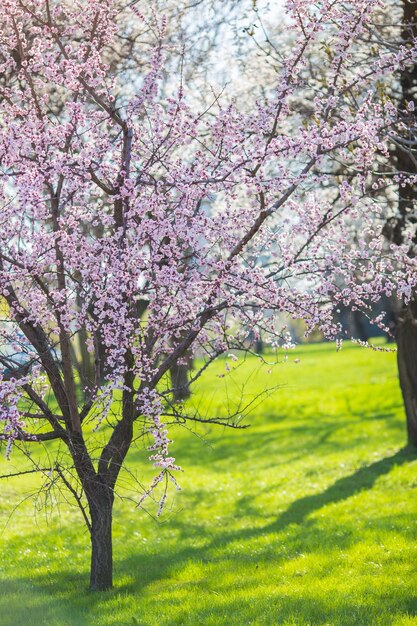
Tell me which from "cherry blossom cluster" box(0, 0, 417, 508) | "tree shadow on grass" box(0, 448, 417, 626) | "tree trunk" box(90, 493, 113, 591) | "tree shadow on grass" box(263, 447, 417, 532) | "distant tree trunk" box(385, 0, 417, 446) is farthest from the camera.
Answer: "distant tree trunk" box(385, 0, 417, 446)

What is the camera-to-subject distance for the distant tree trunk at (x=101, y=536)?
8.88 meters

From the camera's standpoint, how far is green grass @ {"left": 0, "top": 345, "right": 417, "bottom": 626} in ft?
27.3

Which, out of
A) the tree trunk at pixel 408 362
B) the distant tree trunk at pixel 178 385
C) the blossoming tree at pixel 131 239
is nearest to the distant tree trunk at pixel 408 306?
the tree trunk at pixel 408 362

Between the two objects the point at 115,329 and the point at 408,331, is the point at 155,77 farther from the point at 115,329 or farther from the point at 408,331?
the point at 408,331

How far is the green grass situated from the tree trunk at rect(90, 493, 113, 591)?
0.21m

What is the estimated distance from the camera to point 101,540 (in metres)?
8.97

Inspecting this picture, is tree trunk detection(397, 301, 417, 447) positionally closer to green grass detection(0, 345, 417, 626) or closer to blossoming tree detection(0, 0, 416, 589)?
green grass detection(0, 345, 417, 626)

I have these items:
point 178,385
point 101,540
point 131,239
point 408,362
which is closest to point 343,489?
point 408,362

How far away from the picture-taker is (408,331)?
18.7 m

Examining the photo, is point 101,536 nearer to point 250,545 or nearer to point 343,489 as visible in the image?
point 250,545

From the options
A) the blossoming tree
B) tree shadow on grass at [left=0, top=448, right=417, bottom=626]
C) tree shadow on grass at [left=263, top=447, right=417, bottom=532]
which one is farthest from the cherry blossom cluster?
tree shadow on grass at [left=263, top=447, right=417, bottom=532]

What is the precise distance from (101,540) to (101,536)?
0.16 ft

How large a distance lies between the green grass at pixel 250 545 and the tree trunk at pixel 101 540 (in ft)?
Answer: 0.67

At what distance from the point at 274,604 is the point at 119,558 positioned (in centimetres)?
425
